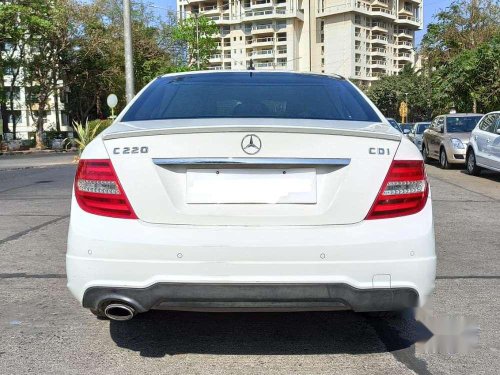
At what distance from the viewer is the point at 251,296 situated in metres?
2.86

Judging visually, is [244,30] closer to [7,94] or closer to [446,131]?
[7,94]

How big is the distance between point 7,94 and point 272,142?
42.3m

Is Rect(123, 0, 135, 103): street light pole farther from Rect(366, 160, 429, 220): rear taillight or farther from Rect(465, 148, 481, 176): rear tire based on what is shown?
Rect(366, 160, 429, 220): rear taillight

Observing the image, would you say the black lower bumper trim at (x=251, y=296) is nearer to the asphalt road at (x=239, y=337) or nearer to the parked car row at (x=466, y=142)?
the asphalt road at (x=239, y=337)

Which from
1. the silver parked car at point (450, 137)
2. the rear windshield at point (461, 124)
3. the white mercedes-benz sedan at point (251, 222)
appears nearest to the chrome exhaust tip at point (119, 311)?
the white mercedes-benz sedan at point (251, 222)

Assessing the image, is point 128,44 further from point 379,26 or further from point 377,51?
point 379,26

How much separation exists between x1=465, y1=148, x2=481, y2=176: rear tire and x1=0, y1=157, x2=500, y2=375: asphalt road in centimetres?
936

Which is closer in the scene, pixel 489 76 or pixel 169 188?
pixel 169 188

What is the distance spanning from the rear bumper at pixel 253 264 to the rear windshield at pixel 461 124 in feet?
47.4

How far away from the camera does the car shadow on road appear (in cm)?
349

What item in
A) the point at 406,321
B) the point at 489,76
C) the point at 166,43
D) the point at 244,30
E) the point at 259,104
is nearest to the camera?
the point at 259,104

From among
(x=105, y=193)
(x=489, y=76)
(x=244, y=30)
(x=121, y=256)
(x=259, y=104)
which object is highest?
(x=244, y=30)

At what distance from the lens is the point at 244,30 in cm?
10181

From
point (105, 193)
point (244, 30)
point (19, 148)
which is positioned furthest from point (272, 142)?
point (244, 30)
